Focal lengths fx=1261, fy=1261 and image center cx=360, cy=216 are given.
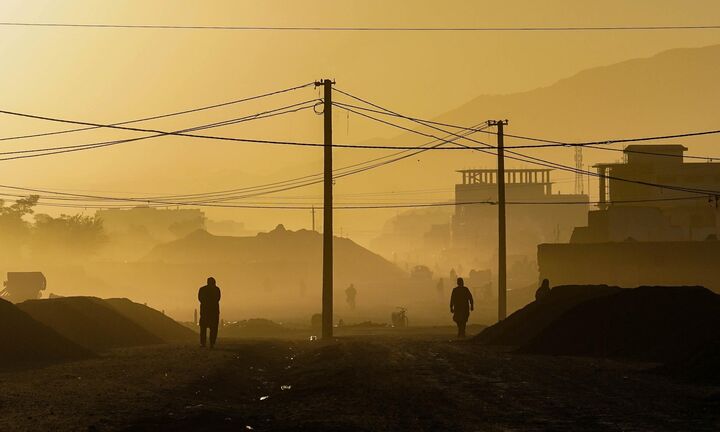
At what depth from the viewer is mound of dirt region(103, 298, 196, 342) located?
163ft

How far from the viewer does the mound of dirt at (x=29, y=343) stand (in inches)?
1320

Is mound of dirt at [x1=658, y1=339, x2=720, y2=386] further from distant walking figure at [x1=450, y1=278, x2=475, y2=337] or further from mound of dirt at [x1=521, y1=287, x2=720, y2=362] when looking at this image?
distant walking figure at [x1=450, y1=278, x2=475, y2=337]

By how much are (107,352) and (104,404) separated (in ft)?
52.0

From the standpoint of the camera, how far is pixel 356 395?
22.7 m

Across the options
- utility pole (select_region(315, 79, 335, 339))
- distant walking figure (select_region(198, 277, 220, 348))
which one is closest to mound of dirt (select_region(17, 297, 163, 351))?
distant walking figure (select_region(198, 277, 220, 348))

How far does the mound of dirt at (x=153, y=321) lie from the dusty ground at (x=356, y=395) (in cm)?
1589

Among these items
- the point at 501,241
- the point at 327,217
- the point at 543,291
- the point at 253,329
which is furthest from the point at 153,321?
the point at 253,329

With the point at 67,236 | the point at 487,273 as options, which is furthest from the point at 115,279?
the point at 487,273

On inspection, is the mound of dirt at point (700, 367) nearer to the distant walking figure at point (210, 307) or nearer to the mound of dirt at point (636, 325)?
the mound of dirt at point (636, 325)

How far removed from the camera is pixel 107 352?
122 feet

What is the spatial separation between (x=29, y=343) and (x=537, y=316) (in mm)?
15653

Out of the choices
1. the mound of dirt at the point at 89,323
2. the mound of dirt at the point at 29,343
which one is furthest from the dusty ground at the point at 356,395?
the mound of dirt at the point at 89,323

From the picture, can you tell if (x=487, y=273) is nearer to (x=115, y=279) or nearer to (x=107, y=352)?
(x=115, y=279)

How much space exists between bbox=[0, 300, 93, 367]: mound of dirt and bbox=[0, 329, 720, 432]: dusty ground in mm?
2102
